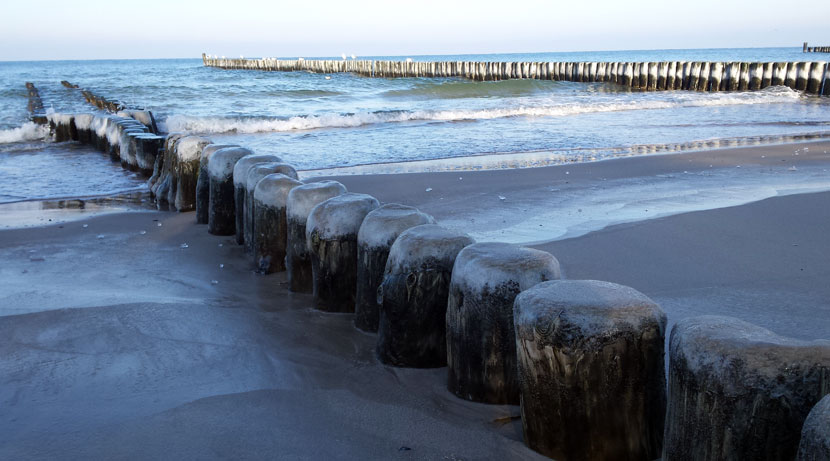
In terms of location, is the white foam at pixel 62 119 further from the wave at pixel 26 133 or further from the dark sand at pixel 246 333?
the dark sand at pixel 246 333

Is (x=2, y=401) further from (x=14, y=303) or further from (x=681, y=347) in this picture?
(x=681, y=347)

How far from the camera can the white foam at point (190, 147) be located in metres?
6.55

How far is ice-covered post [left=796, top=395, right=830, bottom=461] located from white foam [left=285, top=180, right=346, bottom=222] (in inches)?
117

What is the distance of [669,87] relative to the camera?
2955cm

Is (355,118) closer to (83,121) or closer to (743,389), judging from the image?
(83,121)

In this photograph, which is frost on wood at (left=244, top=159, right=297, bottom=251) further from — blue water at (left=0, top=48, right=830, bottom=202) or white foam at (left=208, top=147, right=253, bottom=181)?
blue water at (left=0, top=48, right=830, bottom=202)

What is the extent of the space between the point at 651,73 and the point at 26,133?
80.8 feet

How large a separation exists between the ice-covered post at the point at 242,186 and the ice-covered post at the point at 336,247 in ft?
4.73

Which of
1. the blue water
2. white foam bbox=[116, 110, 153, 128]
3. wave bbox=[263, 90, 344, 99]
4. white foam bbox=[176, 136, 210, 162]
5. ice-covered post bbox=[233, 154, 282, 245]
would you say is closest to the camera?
ice-covered post bbox=[233, 154, 282, 245]

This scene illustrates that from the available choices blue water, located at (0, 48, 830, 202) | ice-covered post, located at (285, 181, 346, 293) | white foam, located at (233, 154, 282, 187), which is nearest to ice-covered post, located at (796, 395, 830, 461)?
ice-covered post, located at (285, 181, 346, 293)

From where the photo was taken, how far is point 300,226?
4109 millimetres

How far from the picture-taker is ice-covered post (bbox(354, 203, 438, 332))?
3.33m

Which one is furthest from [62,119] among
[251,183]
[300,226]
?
[300,226]

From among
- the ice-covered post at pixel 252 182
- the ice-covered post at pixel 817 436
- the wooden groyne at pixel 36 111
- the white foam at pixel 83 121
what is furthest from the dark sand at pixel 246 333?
the wooden groyne at pixel 36 111
